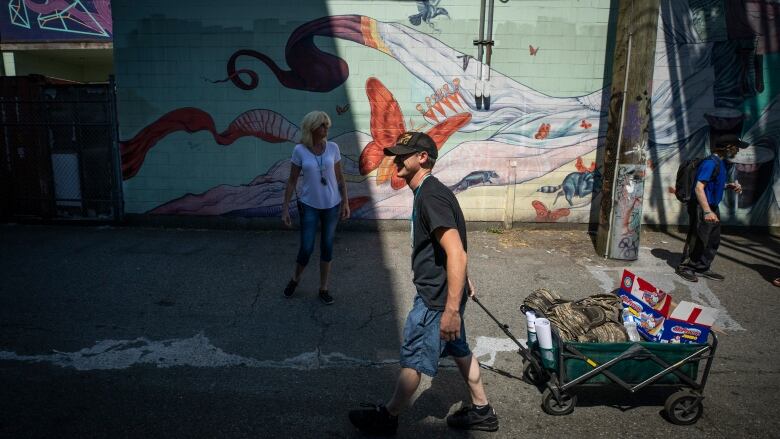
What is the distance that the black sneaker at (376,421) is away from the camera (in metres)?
2.91

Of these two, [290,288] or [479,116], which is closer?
[290,288]

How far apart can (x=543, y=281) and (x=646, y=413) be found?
103 inches

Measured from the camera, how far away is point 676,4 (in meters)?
7.47

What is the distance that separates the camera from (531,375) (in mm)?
3615

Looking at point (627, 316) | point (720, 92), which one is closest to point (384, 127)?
point (627, 316)

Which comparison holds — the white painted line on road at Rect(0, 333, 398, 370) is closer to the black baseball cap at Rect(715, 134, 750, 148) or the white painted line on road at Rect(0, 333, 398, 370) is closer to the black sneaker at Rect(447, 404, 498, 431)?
the black sneaker at Rect(447, 404, 498, 431)

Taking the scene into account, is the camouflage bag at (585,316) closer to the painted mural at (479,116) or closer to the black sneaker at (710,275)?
the black sneaker at (710,275)

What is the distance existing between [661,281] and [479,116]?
3.58 metres

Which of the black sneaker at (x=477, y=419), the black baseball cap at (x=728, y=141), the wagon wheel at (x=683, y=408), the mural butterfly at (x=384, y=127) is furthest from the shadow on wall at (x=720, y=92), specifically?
the black sneaker at (x=477, y=419)

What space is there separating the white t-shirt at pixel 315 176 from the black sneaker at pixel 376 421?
2275mm

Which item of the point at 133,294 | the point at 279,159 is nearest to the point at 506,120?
the point at 279,159

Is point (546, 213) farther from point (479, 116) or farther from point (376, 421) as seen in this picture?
point (376, 421)

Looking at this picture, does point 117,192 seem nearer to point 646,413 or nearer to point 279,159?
point 279,159

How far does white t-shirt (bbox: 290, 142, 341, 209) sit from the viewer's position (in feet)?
15.3
